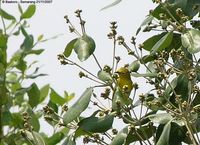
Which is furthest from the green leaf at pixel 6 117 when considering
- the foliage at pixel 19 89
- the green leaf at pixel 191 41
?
the green leaf at pixel 191 41

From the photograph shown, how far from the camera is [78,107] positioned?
1.80 meters

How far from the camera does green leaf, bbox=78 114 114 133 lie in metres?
1.75

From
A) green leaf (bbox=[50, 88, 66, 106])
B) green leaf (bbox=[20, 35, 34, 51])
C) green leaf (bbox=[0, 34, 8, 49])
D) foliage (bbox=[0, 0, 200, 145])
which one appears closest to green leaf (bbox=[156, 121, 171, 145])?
foliage (bbox=[0, 0, 200, 145])

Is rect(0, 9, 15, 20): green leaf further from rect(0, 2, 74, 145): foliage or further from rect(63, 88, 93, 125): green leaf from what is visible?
rect(63, 88, 93, 125): green leaf

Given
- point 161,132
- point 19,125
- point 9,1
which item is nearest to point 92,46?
point 161,132

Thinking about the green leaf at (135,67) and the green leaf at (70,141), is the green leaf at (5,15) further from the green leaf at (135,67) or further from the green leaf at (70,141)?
the green leaf at (70,141)

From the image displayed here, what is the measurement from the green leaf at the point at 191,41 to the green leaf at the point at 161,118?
0.64ft

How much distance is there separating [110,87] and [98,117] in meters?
0.10

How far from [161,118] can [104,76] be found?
0.85 feet

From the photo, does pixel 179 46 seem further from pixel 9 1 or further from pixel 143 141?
pixel 9 1

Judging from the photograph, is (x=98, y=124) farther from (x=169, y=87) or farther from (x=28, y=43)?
(x=28, y=43)

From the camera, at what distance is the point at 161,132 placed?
178 centimetres

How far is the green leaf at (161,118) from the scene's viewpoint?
1.69 m

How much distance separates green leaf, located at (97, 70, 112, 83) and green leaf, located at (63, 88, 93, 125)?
5 centimetres
